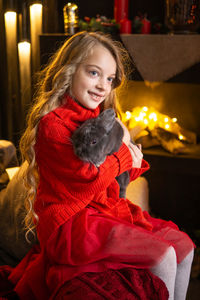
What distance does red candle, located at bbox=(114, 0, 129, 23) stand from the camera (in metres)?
2.22

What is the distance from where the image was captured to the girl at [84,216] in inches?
42.0

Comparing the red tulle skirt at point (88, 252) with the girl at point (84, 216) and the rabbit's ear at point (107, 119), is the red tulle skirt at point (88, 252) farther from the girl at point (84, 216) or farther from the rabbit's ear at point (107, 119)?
the rabbit's ear at point (107, 119)

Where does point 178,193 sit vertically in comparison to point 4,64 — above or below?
below

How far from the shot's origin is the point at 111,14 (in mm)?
2396

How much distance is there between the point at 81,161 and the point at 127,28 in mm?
1301

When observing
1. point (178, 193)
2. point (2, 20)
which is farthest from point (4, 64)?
point (178, 193)

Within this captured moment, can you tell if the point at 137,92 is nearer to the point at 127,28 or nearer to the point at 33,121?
the point at 127,28

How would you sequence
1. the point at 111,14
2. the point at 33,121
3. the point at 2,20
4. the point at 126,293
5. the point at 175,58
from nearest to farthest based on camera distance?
1. the point at 126,293
2. the point at 33,121
3. the point at 175,58
4. the point at 2,20
5. the point at 111,14

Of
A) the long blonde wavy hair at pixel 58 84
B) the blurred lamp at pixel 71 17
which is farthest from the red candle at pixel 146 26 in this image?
Answer: the long blonde wavy hair at pixel 58 84

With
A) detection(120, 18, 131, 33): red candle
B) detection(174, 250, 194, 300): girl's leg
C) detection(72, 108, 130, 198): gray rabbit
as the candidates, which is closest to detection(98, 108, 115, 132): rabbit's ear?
detection(72, 108, 130, 198): gray rabbit

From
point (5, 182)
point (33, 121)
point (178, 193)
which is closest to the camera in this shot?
point (33, 121)

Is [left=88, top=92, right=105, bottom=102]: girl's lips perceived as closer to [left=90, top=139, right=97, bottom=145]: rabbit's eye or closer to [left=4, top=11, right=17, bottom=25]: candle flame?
[left=90, top=139, right=97, bottom=145]: rabbit's eye

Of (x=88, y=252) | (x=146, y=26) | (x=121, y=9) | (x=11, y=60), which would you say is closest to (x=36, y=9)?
(x=11, y=60)

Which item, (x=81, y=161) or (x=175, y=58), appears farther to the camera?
(x=175, y=58)
